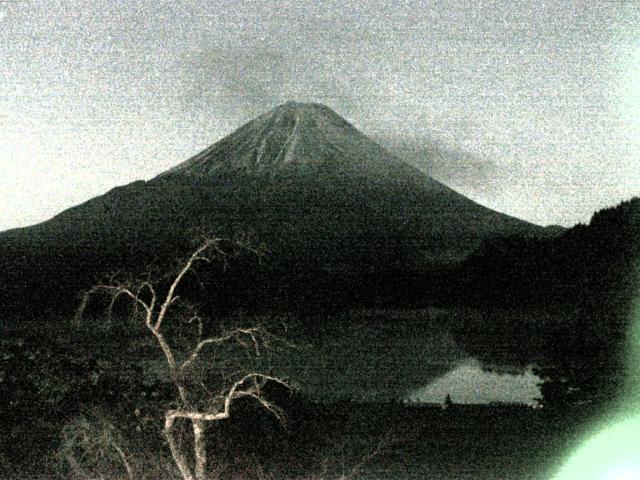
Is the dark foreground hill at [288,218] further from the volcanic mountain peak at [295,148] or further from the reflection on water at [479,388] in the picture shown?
the reflection on water at [479,388]

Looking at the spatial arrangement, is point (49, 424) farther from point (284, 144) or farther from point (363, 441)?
point (284, 144)

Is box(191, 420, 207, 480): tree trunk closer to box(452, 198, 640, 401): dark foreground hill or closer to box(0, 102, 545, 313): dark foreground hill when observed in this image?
box(452, 198, 640, 401): dark foreground hill

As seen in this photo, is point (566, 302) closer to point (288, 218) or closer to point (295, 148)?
point (288, 218)

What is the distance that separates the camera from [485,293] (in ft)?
148

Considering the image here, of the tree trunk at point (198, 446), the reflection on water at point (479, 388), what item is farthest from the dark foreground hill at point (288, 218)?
the tree trunk at point (198, 446)

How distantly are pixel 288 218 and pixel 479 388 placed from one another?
78285 mm

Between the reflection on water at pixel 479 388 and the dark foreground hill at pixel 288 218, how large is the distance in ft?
91.0

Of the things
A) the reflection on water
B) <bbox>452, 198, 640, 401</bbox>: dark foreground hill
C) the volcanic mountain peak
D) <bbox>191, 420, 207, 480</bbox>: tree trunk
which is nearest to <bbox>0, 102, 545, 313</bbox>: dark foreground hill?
the volcanic mountain peak

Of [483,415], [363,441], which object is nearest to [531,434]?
[483,415]

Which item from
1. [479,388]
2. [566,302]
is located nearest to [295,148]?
[479,388]

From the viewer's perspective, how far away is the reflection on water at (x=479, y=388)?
28.5 meters

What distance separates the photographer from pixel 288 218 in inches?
4262

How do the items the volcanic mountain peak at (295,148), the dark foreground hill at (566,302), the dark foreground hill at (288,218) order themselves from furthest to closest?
1. the volcanic mountain peak at (295,148)
2. the dark foreground hill at (288,218)
3. the dark foreground hill at (566,302)

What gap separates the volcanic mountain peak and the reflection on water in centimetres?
8786
